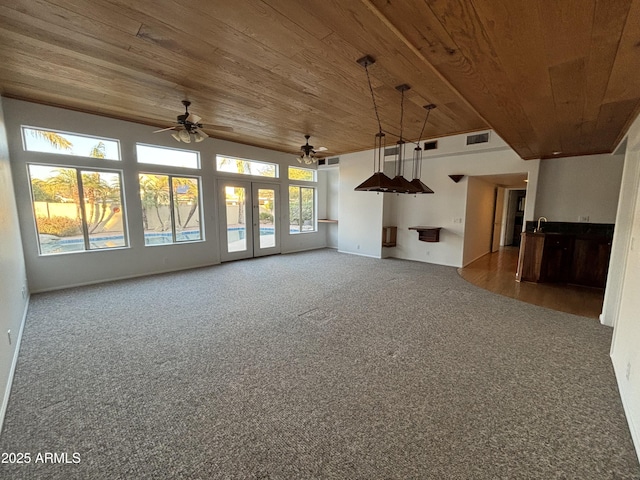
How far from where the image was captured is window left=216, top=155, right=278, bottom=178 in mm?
6754

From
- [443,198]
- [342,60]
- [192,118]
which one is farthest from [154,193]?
[443,198]

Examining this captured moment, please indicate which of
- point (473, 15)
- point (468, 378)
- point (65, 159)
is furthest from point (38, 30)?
point (468, 378)

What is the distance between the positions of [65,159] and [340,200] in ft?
20.5

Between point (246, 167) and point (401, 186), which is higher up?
point (246, 167)

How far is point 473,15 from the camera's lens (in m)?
1.38

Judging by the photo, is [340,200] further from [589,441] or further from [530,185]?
[589,441]

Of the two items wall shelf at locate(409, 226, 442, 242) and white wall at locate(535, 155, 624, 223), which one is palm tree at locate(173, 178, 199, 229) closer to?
wall shelf at locate(409, 226, 442, 242)

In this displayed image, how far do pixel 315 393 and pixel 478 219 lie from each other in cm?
699

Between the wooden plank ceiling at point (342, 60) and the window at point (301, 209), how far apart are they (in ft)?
13.0

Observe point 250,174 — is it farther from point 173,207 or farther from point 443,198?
point 443,198

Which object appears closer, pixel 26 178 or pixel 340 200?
pixel 26 178

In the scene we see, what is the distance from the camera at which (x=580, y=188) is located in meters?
5.17

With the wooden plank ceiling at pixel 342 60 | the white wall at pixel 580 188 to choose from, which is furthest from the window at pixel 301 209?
the white wall at pixel 580 188

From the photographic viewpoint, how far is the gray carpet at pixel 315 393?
1.60m
